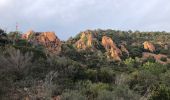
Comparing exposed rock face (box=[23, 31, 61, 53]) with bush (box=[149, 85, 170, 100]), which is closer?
bush (box=[149, 85, 170, 100])

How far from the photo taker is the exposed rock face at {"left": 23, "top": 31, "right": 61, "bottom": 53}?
72.0 m

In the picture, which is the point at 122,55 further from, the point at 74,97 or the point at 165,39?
the point at 74,97

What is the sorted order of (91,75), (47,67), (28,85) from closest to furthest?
(28,85)
(47,67)
(91,75)

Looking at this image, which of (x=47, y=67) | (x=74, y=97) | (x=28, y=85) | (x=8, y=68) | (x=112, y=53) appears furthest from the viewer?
(x=112, y=53)

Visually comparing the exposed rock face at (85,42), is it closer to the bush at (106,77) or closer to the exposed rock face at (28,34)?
the exposed rock face at (28,34)

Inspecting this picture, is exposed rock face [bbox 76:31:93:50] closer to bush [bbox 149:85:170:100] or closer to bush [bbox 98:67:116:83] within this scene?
bush [bbox 98:67:116:83]

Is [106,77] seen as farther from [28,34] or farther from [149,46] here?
[149,46]

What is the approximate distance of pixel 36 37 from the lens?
78.8m

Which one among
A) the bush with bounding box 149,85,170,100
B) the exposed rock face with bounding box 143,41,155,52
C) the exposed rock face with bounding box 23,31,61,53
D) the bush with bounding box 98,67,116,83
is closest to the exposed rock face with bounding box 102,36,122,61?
the exposed rock face with bounding box 143,41,155,52

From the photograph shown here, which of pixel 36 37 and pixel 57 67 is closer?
pixel 57 67

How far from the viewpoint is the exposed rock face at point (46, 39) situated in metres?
72.0

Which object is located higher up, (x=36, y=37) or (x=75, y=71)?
(x=36, y=37)

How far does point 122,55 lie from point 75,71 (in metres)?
50.0

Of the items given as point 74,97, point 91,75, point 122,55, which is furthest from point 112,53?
point 74,97
